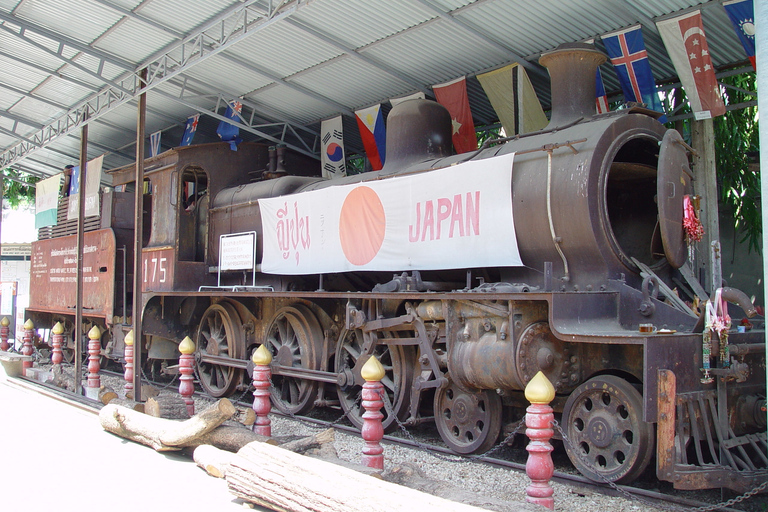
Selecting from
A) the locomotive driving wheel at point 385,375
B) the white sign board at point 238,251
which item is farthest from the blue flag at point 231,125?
the locomotive driving wheel at point 385,375

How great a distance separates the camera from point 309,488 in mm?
4094

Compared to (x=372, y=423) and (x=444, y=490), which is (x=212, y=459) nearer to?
(x=372, y=423)

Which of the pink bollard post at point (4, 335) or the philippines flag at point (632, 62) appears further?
the pink bollard post at point (4, 335)

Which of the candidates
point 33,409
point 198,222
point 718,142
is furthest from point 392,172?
point 718,142

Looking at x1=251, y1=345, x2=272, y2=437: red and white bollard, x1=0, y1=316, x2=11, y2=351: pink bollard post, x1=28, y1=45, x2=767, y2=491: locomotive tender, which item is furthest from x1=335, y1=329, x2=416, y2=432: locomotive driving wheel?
x1=0, y1=316, x2=11, y2=351: pink bollard post

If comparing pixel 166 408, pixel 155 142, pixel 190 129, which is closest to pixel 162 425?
pixel 166 408

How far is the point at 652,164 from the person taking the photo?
249 inches

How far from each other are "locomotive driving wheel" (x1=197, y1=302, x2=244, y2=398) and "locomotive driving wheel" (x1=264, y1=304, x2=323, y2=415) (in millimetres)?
768

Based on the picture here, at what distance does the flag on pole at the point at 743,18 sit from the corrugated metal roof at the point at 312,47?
306 mm

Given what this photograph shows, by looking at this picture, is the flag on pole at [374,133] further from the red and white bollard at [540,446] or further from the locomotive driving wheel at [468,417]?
the red and white bollard at [540,446]

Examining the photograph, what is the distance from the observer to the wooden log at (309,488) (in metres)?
3.62

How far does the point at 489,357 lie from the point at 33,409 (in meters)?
6.32

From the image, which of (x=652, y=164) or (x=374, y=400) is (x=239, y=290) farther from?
(x=652, y=164)

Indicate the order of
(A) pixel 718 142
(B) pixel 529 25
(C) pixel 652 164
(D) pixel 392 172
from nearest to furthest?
Answer: (C) pixel 652 164, (D) pixel 392 172, (B) pixel 529 25, (A) pixel 718 142
